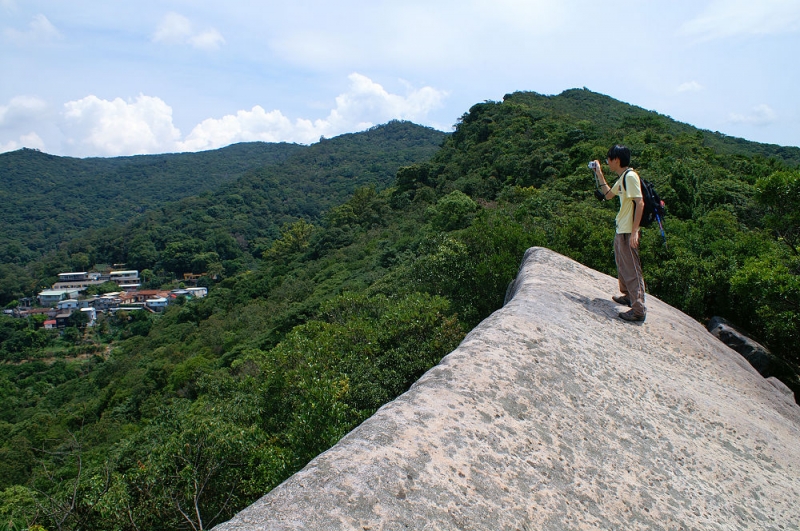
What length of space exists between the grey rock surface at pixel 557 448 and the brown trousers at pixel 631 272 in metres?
0.55

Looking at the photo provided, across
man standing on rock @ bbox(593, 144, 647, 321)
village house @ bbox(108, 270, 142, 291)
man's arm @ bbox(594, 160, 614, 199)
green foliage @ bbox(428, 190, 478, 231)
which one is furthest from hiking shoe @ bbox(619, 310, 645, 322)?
village house @ bbox(108, 270, 142, 291)

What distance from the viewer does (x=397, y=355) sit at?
9.87 m

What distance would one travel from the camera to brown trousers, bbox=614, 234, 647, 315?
584 centimetres

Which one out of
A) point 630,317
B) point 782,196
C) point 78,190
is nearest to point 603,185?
point 630,317

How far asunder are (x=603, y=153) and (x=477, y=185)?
42.4 feet

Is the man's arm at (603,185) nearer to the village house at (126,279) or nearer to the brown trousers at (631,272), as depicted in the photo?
the brown trousers at (631,272)

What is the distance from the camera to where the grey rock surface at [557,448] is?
2.70 metres

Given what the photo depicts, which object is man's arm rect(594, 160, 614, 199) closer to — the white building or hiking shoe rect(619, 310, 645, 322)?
hiking shoe rect(619, 310, 645, 322)

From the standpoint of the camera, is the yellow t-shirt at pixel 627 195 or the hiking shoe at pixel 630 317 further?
the hiking shoe at pixel 630 317

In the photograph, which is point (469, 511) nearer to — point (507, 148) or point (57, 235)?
point (507, 148)

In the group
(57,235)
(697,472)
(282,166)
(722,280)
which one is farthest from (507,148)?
(57,235)

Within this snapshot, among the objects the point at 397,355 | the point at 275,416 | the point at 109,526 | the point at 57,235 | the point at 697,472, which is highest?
the point at 697,472

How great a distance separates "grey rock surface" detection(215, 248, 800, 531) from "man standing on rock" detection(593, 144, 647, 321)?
22.9 inches

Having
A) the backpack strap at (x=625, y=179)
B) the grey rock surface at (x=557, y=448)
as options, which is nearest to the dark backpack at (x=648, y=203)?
the backpack strap at (x=625, y=179)
